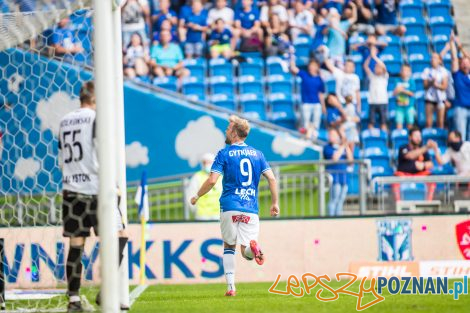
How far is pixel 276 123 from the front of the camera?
19.2 metres

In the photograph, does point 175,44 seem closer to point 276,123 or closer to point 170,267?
point 276,123

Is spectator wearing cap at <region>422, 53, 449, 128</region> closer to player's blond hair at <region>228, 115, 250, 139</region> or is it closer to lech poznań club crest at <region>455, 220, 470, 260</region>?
lech poznań club crest at <region>455, 220, 470, 260</region>

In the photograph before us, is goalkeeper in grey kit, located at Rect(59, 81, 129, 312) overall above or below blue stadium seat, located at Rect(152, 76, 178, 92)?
below

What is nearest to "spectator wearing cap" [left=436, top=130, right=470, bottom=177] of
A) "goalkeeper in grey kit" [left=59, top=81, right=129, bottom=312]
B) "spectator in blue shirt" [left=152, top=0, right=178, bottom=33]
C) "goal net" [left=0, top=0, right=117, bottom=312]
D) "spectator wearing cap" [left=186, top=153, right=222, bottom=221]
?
"spectator wearing cap" [left=186, top=153, right=222, bottom=221]

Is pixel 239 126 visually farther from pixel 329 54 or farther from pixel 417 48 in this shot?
pixel 417 48

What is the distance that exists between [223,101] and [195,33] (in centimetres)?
158

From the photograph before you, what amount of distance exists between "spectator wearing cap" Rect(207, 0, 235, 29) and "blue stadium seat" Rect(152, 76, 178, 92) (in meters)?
1.43

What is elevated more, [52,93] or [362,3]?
[362,3]

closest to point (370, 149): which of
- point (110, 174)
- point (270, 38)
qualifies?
point (270, 38)

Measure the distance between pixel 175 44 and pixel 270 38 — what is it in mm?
1702

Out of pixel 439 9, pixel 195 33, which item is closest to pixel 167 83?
pixel 195 33

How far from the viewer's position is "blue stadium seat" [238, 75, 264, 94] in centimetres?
1945

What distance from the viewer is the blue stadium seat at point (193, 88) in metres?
19.4

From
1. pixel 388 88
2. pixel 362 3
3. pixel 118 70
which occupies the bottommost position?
pixel 118 70
